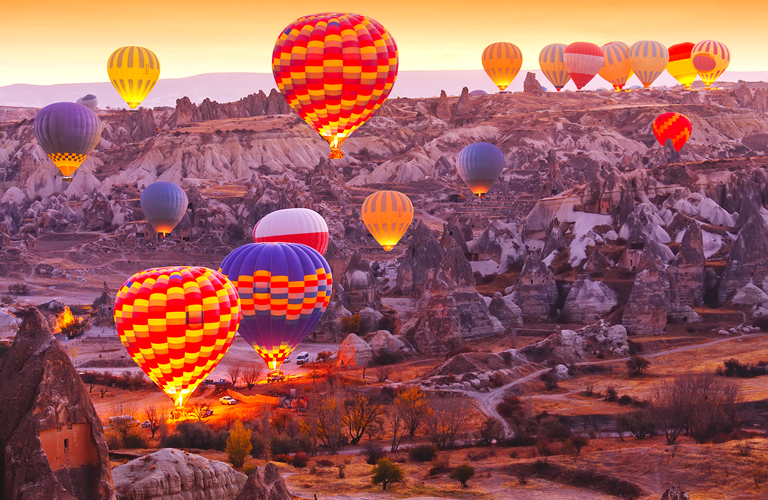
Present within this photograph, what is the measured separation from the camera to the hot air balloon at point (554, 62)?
117688 millimetres

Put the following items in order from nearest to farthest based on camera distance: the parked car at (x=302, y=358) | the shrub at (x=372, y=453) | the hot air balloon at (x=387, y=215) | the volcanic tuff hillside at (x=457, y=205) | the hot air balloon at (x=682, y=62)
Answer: the shrub at (x=372, y=453)
the parked car at (x=302, y=358)
the volcanic tuff hillside at (x=457, y=205)
the hot air balloon at (x=387, y=215)
the hot air balloon at (x=682, y=62)

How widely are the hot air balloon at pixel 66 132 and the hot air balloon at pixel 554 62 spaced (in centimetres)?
5414

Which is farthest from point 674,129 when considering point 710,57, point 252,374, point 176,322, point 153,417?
point 176,322

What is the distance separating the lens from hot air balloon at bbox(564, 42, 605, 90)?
113m

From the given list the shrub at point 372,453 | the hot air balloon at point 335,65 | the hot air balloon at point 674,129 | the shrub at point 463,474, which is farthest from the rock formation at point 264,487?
the hot air balloon at point 674,129

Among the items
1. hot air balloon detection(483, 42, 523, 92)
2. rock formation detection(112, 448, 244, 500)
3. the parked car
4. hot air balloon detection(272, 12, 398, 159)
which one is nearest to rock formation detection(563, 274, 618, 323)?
the parked car

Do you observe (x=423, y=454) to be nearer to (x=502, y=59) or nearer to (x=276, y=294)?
(x=276, y=294)

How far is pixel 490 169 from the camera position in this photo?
84938 mm

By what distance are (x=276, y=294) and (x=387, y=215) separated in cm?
3132

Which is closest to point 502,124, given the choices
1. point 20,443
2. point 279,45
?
point 279,45

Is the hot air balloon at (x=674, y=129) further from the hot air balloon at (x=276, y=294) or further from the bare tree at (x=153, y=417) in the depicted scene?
the bare tree at (x=153, y=417)

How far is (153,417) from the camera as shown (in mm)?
34969

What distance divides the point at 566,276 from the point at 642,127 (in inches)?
3013

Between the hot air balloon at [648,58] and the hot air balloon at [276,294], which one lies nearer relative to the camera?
the hot air balloon at [276,294]
